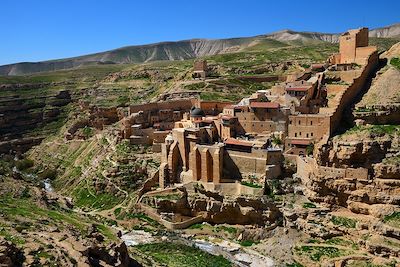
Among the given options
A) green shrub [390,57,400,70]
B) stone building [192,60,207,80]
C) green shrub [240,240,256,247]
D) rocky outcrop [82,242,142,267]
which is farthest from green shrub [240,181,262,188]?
stone building [192,60,207,80]

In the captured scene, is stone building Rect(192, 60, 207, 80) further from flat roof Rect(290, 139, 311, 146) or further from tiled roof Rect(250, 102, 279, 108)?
flat roof Rect(290, 139, 311, 146)

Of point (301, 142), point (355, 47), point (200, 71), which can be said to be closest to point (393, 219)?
point (301, 142)

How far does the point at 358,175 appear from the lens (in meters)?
35.8

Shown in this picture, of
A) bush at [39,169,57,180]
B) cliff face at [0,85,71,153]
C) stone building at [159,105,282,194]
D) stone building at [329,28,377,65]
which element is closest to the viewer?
stone building at [159,105,282,194]

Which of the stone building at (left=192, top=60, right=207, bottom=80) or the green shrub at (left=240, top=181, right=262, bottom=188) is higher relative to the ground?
the stone building at (left=192, top=60, right=207, bottom=80)

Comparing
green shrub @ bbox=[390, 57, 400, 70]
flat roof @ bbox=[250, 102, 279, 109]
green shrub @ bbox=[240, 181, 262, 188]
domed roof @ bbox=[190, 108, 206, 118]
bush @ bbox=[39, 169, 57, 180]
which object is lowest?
bush @ bbox=[39, 169, 57, 180]

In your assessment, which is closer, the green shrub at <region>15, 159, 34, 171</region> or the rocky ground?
the rocky ground

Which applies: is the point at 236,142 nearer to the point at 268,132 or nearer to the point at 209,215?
the point at 268,132

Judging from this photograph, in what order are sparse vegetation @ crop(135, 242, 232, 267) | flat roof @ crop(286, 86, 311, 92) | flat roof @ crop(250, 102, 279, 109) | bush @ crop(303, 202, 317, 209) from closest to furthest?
sparse vegetation @ crop(135, 242, 232, 267), bush @ crop(303, 202, 317, 209), flat roof @ crop(250, 102, 279, 109), flat roof @ crop(286, 86, 311, 92)

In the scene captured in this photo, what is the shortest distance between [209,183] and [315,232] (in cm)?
1096

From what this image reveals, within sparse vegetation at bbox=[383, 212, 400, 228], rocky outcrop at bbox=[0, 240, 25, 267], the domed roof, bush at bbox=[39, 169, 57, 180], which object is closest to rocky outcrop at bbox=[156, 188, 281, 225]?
sparse vegetation at bbox=[383, 212, 400, 228]

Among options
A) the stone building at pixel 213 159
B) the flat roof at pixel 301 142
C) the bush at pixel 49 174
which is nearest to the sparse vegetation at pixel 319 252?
the stone building at pixel 213 159

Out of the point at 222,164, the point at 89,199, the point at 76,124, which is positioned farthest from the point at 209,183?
the point at 76,124

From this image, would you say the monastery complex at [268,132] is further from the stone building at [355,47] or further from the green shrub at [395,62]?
the green shrub at [395,62]
